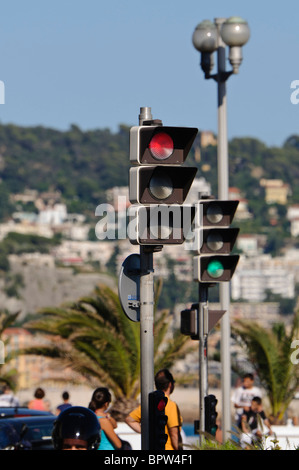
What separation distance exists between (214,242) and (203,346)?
0.97 metres

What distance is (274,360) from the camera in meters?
19.5

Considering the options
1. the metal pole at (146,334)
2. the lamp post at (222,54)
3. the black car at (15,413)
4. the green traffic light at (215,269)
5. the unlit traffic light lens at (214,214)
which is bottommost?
the black car at (15,413)

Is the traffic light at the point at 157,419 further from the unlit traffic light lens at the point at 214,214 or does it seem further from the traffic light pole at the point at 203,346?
the unlit traffic light lens at the point at 214,214

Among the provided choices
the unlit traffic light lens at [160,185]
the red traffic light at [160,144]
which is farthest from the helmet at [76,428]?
the red traffic light at [160,144]

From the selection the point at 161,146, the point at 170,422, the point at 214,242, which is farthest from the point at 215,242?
the point at 161,146

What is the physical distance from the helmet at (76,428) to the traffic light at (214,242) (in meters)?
4.91

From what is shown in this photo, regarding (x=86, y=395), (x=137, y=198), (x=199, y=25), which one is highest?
(x=199, y=25)

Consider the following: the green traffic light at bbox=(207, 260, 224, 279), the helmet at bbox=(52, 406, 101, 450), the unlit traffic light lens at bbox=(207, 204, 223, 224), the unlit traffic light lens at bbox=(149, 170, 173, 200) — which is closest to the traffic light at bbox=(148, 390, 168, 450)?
the unlit traffic light lens at bbox=(149, 170, 173, 200)

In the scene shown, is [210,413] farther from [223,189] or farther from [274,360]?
[274,360]

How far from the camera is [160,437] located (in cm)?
712

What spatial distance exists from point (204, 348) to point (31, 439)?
184 cm

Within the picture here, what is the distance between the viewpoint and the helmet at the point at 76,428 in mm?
5590
